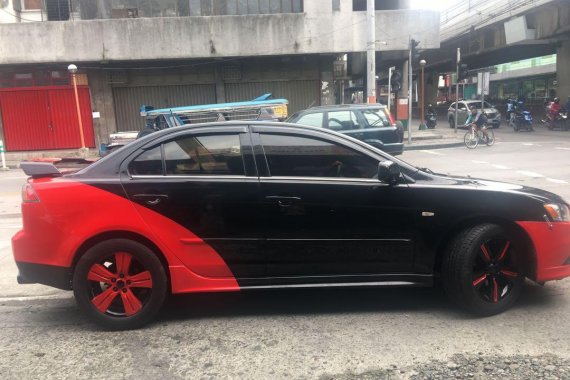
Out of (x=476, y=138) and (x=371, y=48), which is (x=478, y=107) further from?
(x=371, y=48)

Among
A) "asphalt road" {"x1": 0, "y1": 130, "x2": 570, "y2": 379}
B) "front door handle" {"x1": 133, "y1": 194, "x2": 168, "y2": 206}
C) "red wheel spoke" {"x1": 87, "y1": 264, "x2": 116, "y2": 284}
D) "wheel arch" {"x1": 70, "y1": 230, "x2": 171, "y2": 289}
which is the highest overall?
"front door handle" {"x1": 133, "y1": 194, "x2": 168, "y2": 206}

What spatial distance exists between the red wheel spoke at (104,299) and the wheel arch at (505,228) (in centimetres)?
Result: 258

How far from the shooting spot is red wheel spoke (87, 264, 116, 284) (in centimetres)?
384

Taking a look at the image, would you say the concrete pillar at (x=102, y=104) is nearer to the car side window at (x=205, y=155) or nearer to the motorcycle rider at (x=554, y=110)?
the car side window at (x=205, y=155)

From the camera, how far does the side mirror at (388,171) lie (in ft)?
12.6

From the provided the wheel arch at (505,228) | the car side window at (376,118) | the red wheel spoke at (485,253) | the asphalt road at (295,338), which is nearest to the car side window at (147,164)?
the asphalt road at (295,338)

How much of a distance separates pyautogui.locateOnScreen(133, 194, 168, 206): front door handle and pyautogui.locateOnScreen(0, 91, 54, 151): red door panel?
66.5 feet

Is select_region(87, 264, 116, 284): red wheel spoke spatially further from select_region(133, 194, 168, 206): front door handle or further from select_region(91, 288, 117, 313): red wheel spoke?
select_region(133, 194, 168, 206): front door handle

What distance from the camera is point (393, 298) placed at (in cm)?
443

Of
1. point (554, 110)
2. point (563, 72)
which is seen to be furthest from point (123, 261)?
point (563, 72)

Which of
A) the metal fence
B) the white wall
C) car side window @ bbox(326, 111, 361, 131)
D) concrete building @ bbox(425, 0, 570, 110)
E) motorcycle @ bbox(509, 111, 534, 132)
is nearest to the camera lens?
car side window @ bbox(326, 111, 361, 131)

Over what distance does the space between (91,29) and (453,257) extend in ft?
65.6

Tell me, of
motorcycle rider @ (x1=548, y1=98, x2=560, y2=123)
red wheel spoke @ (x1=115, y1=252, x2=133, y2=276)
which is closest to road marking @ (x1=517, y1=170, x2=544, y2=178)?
red wheel spoke @ (x1=115, y1=252, x2=133, y2=276)

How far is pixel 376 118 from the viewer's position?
12.9 meters
